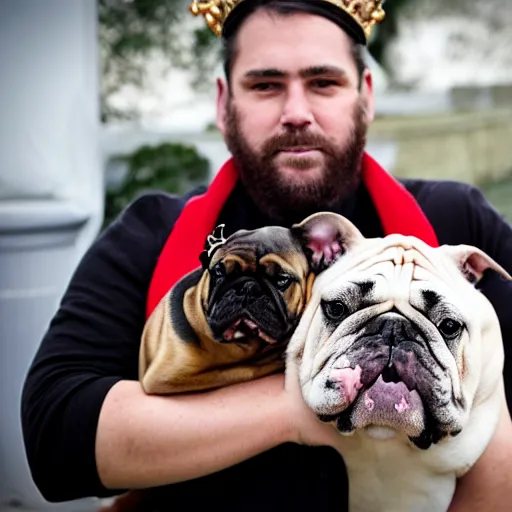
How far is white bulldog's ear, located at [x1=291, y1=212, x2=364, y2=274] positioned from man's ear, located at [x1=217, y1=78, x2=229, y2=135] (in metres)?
0.27

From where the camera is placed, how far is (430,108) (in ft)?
8.16

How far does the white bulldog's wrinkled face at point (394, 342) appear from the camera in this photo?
0.91m

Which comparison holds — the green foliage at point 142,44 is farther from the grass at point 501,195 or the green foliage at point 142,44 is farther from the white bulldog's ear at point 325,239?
the white bulldog's ear at point 325,239

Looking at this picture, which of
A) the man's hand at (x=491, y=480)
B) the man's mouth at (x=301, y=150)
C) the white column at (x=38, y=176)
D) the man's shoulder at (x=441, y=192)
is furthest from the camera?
the white column at (x=38, y=176)

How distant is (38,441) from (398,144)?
4.52ft

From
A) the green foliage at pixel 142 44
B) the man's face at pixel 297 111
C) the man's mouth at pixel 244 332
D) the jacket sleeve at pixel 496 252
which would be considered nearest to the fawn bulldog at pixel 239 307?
the man's mouth at pixel 244 332

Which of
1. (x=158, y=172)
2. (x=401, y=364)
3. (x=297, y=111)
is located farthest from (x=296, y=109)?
(x=158, y=172)

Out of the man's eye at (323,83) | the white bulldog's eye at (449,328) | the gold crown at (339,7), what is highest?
the gold crown at (339,7)

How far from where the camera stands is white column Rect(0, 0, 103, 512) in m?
2.19

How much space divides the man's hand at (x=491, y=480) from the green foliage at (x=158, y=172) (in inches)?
51.8

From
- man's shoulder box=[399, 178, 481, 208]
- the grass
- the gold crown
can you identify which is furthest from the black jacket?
the grass

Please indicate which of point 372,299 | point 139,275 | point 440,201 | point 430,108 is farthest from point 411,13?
point 372,299

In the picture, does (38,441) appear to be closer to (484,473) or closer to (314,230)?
(314,230)

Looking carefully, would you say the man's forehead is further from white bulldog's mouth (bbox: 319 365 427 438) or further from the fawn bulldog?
white bulldog's mouth (bbox: 319 365 427 438)
